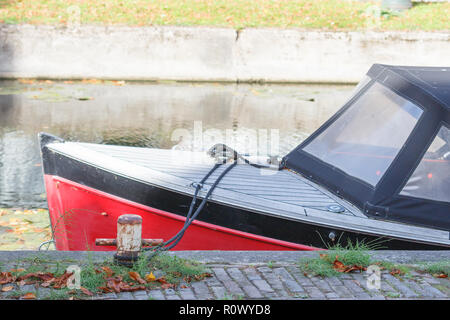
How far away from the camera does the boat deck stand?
5.59 metres

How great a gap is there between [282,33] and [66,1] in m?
6.32

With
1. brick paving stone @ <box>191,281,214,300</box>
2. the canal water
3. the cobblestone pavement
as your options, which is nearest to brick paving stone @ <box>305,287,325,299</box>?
the cobblestone pavement

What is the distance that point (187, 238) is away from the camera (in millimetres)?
5934

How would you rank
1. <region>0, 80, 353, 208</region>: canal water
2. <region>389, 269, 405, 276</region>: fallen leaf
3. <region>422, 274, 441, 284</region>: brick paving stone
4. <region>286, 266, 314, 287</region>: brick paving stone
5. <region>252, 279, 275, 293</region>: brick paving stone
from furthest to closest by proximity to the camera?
1. <region>0, 80, 353, 208</region>: canal water
2. <region>389, 269, 405, 276</region>: fallen leaf
3. <region>422, 274, 441, 284</region>: brick paving stone
4. <region>286, 266, 314, 287</region>: brick paving stone
5. <region>252, 279, 275, 293</region>: brick paving stone

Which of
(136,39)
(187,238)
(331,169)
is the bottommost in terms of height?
(187,238)

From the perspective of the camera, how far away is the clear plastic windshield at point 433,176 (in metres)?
5.66

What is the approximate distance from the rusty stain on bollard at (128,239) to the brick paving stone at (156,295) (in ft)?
1.23

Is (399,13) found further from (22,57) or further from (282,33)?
(22,57)

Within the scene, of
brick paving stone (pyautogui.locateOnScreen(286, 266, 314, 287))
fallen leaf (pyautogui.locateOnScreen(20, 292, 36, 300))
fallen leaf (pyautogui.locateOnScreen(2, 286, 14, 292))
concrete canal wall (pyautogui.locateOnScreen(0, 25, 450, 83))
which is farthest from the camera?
concrete canal wall (pyautogui.locateOnScreen(0, 25, 450, 83))

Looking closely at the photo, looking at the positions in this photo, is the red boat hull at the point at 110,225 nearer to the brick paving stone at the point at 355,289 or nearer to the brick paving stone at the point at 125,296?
the brick paving stone at the point at 355,289

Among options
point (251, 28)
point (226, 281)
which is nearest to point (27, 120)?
point (251, 28)

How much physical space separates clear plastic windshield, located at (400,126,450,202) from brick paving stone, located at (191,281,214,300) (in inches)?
82.8

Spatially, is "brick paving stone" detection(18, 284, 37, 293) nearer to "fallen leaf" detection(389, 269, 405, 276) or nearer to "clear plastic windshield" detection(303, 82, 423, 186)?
"fallen leaf" detection(389, 269, 405, 276)

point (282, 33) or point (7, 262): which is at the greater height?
point (282, 33)
